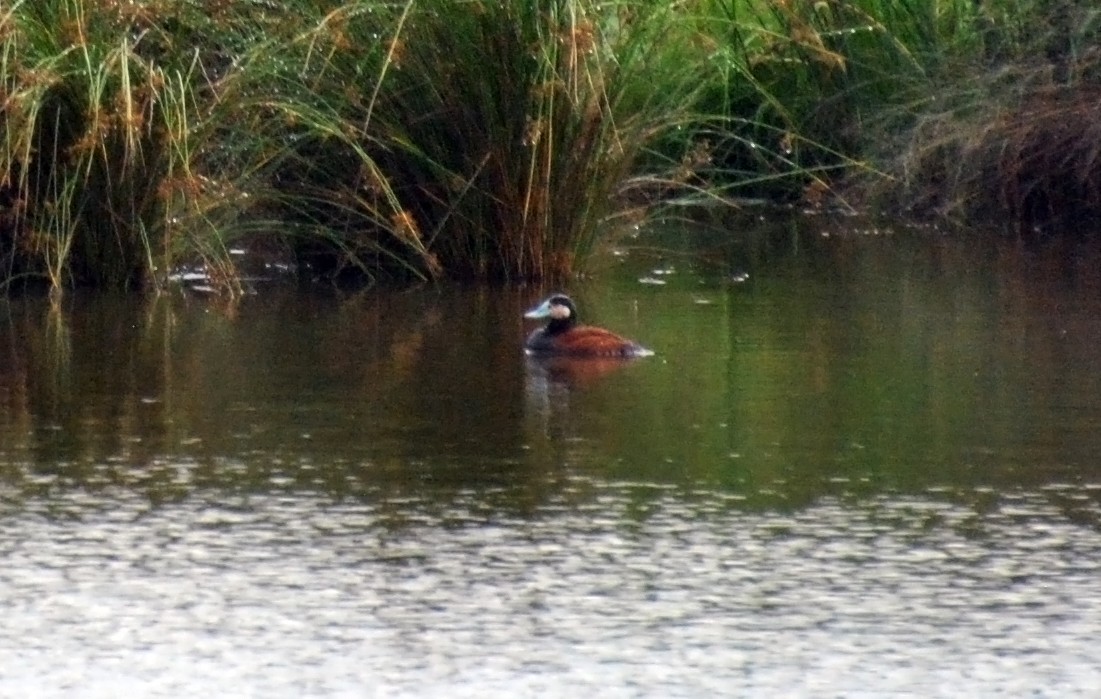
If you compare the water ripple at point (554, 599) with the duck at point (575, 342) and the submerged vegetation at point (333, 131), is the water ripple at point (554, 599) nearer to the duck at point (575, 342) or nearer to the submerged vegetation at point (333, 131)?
the duck at point (575, 342)

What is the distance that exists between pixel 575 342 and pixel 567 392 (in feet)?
2.75

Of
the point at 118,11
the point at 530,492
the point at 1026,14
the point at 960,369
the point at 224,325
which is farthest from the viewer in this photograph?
the point at 1026,14

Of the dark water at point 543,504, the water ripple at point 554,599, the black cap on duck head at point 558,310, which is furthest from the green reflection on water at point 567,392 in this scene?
the water ripple at point 554,599

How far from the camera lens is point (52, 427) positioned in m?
8.10

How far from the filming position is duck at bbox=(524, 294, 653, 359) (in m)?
9.95

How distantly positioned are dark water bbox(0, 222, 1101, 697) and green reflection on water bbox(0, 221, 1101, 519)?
0.9 inches

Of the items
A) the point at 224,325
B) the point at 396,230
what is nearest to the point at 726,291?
the point at 396,230

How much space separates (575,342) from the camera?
9.95m

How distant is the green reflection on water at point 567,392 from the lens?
736cm

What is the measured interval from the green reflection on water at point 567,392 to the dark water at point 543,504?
0.02m

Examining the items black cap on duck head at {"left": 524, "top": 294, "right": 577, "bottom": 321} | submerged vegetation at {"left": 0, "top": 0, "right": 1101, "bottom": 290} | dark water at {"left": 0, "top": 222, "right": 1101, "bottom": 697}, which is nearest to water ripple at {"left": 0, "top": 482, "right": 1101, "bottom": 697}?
dark water at {"left": 0, "top": 222, "right": 1101, "bottom": 697}

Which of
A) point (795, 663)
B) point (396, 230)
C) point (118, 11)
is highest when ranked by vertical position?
point (118, 11)

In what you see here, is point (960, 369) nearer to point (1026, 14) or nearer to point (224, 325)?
point (224, 325)

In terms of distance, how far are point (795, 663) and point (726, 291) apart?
729 centimetres
